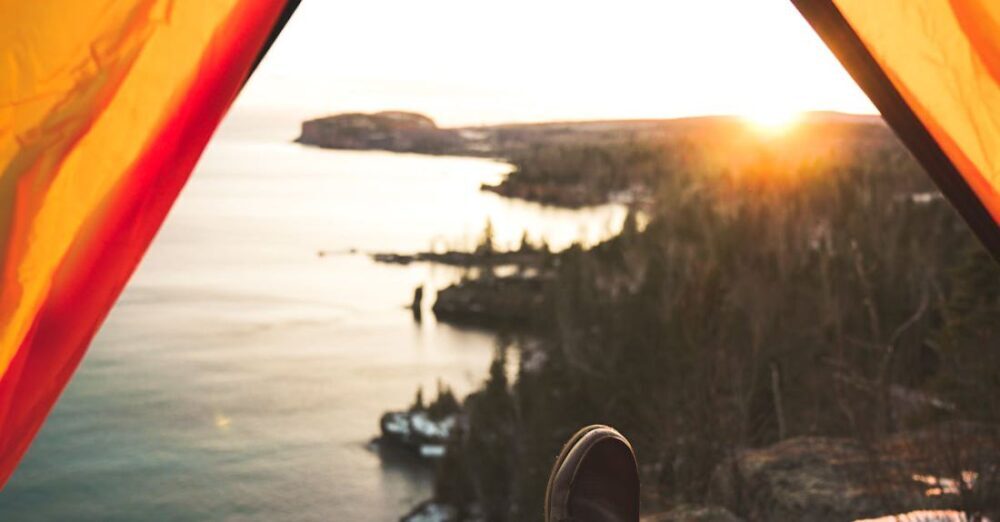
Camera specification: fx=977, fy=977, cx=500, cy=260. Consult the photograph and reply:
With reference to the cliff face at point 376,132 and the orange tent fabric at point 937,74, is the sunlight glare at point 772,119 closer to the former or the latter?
the cliff face at point 376,132

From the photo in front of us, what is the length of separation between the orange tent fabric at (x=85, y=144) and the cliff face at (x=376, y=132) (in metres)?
4.32

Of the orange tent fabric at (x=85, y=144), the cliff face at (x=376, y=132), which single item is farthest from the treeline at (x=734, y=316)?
the orange tent fabric at (x=85, y=144)

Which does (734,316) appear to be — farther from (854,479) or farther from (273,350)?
(854,479)

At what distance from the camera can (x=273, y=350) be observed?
12.5 meters

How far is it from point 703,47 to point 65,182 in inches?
298

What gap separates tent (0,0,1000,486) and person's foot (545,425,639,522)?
57 cm

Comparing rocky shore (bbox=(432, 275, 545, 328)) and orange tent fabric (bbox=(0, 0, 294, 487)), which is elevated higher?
orange tent fabric (bbox=(0, 0, 294, 487))

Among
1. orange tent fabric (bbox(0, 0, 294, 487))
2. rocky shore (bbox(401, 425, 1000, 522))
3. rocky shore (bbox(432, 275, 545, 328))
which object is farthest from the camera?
rocky shore (bbox(432, 275, 545, 328))

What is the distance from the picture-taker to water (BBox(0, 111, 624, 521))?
33.0ft

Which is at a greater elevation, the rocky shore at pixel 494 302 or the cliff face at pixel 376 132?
the cliff face at pixel 376 132

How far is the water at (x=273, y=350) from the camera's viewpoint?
10070mm

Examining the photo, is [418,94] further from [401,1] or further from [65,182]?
[65,182]

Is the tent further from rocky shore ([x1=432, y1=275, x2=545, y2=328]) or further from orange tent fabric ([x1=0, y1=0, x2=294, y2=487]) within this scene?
rocky shore ([x1=432, y1=275, x2=545, y2=328])

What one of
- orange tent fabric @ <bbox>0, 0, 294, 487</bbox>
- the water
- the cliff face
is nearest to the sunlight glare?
the cliff face
